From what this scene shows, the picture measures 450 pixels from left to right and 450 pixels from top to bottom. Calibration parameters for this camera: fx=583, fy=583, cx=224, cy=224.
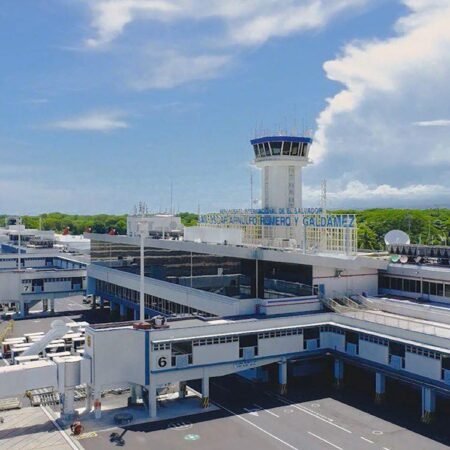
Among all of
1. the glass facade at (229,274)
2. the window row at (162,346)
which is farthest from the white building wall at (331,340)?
the window row at (162,346)

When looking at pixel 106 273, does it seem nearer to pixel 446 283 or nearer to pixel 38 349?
pixel 38 349

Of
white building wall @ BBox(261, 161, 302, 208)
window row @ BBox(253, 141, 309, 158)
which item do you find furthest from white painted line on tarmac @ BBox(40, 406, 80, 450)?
window row @ BBox(253, 141, 309, 158)

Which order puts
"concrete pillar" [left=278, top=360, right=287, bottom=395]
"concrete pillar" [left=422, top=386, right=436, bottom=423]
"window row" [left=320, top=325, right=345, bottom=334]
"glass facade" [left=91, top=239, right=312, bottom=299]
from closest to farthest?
"concrete pillar" [left=422, top=386, right=436, bottom=423]
"concrete pillar" [left=278, top=360, right=287, bottom=395]
"window row" [left=320, top=325, right=345, bottom=334]
"glass facade" [left=91, top=239, right=312, bottom=299]

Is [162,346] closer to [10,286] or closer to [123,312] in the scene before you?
[123,312]

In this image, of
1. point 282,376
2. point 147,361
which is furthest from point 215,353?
point 282,376

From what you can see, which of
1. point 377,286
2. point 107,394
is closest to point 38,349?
point 107,394

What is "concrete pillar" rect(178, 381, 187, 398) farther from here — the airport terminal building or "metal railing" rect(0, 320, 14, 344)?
"metal railing" rect(0, 320, 14, 344)
